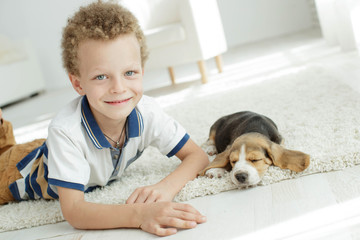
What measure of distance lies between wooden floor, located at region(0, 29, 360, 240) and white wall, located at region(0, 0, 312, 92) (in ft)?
18.1

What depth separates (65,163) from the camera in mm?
1300

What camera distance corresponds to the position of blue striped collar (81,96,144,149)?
4.52 feet

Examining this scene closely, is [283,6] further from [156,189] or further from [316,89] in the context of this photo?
[156,189]

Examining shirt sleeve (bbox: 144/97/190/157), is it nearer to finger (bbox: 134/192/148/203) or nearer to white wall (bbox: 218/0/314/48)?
finger (bbox: 134/192/148/203)

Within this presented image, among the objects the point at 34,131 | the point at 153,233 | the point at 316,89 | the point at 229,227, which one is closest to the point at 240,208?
the point at 229,227

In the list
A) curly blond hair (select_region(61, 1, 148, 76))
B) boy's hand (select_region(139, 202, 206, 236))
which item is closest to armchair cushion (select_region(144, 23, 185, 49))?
curly blond hair (select_region(61, 1, 148, 76))

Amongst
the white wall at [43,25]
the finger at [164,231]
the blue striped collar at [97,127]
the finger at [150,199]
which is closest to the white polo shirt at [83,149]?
the blue striped collar at [97,127]

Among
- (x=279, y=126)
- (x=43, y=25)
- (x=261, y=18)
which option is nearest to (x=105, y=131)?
(x=279, y=126)

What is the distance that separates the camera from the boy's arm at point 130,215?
1143mm

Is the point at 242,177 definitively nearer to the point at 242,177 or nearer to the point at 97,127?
the point at 242,177

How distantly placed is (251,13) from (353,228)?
585 cm

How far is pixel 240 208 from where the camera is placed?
1.20 m

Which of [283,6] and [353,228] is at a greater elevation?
[283,6]

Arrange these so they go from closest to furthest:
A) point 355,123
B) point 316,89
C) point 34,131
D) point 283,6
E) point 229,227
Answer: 1. point 229,227
2. point 355,123
3. point 316,89
4. point 34,131
5. point 283,6
